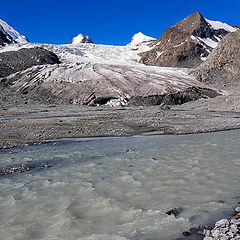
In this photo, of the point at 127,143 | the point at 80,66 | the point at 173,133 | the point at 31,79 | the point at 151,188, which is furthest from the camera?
the point at 80,66

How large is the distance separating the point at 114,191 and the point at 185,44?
61.2m

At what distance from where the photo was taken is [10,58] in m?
29.0

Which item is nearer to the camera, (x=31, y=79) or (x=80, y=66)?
(x=31, y=79)

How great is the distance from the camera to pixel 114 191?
405cm

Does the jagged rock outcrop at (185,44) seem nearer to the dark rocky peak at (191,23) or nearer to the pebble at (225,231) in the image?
the dark rocky peak at (191,23)

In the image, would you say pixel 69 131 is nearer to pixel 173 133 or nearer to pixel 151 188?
pixel 173 133

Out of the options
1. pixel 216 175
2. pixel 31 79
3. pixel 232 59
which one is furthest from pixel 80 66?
pixel 216 175

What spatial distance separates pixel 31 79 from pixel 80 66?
4.60 m

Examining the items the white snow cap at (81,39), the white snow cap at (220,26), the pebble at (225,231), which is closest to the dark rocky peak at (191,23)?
the white snow cap at (220,26)

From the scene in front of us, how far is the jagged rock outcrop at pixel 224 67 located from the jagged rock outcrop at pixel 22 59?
16.4m

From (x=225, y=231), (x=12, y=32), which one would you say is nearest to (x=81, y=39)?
(x=12, y=32)

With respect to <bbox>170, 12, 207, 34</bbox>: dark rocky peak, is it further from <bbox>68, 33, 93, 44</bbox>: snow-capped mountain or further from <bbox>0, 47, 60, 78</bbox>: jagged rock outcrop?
<bbox>68, 33, 93, 44</bbox>: snow-capped mountain

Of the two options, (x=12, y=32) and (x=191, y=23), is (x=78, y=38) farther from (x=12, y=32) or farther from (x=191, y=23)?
(x=191, y=23)

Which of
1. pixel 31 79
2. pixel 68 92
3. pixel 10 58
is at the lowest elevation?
pixel 68 92
